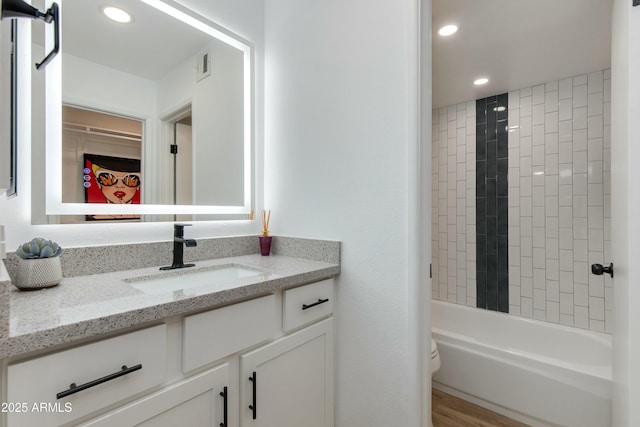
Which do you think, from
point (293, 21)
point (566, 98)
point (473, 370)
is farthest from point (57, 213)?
point (566, 98)

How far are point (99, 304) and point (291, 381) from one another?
0.70 metres

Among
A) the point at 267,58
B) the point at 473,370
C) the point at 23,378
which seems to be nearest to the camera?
the point at 23,378

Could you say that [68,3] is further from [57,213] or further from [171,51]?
[57,213]

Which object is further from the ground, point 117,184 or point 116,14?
point 116,14

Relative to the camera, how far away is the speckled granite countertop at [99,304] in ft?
1.92

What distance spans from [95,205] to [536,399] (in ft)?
8.19

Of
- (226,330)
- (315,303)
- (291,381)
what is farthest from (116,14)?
(291,381)

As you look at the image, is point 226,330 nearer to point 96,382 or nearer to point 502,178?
point 96,382

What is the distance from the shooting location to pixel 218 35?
1535 mm

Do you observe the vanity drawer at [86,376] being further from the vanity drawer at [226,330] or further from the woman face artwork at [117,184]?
the woman face artwork at [117,184]

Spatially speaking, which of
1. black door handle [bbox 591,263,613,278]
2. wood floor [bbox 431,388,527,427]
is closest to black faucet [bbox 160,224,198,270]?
black door handle [bbox 591,263,613,278]

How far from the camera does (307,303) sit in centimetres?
119

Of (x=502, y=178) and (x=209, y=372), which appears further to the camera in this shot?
(x=502, y=178)

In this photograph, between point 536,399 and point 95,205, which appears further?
point 536,399
